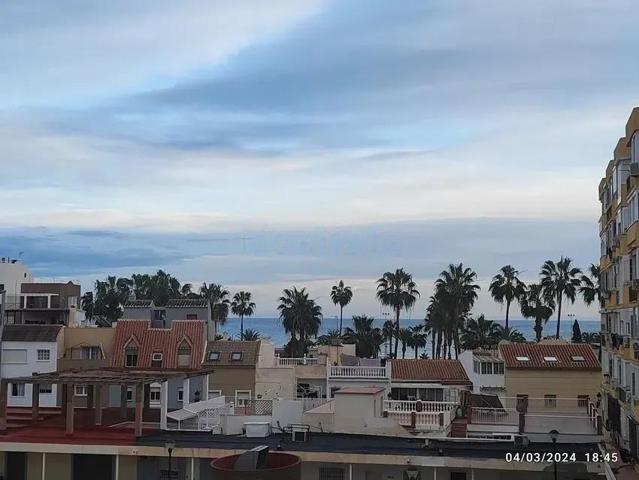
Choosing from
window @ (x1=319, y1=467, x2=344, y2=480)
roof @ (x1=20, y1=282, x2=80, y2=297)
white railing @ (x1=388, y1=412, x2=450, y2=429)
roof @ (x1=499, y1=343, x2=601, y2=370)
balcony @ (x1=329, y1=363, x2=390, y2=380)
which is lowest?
window @ (x1=319, y1=467, x2=344, y2=480)

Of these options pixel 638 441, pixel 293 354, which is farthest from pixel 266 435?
pixel 293 354

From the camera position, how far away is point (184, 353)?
57.1 metres

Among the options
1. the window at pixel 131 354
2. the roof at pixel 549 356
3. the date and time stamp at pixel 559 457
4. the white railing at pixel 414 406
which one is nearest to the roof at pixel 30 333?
the window at pixel 131 354

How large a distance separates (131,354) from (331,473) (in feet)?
93.5

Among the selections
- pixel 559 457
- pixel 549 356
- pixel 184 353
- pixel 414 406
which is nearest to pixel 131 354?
pixel 184 353

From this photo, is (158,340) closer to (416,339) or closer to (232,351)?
(232,351)

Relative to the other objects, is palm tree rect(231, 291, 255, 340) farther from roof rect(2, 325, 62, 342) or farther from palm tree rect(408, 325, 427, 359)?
roof rect(2, 325, 62, 342)

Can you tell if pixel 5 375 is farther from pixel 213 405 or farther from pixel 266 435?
pixel 266 435

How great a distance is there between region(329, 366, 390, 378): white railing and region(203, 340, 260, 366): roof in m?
5.64

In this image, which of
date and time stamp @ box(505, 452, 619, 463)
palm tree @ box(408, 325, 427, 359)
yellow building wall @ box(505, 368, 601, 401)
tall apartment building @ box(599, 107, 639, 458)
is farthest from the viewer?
palm tree @ box(408, 325, 427, 359)

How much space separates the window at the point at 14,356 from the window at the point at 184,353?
10.6 m

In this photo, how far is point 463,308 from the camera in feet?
291

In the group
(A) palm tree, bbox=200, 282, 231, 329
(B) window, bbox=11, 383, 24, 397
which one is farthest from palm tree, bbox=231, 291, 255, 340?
(B) window, bbox=11, 383, 24, 397

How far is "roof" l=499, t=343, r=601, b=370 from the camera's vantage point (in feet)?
169
